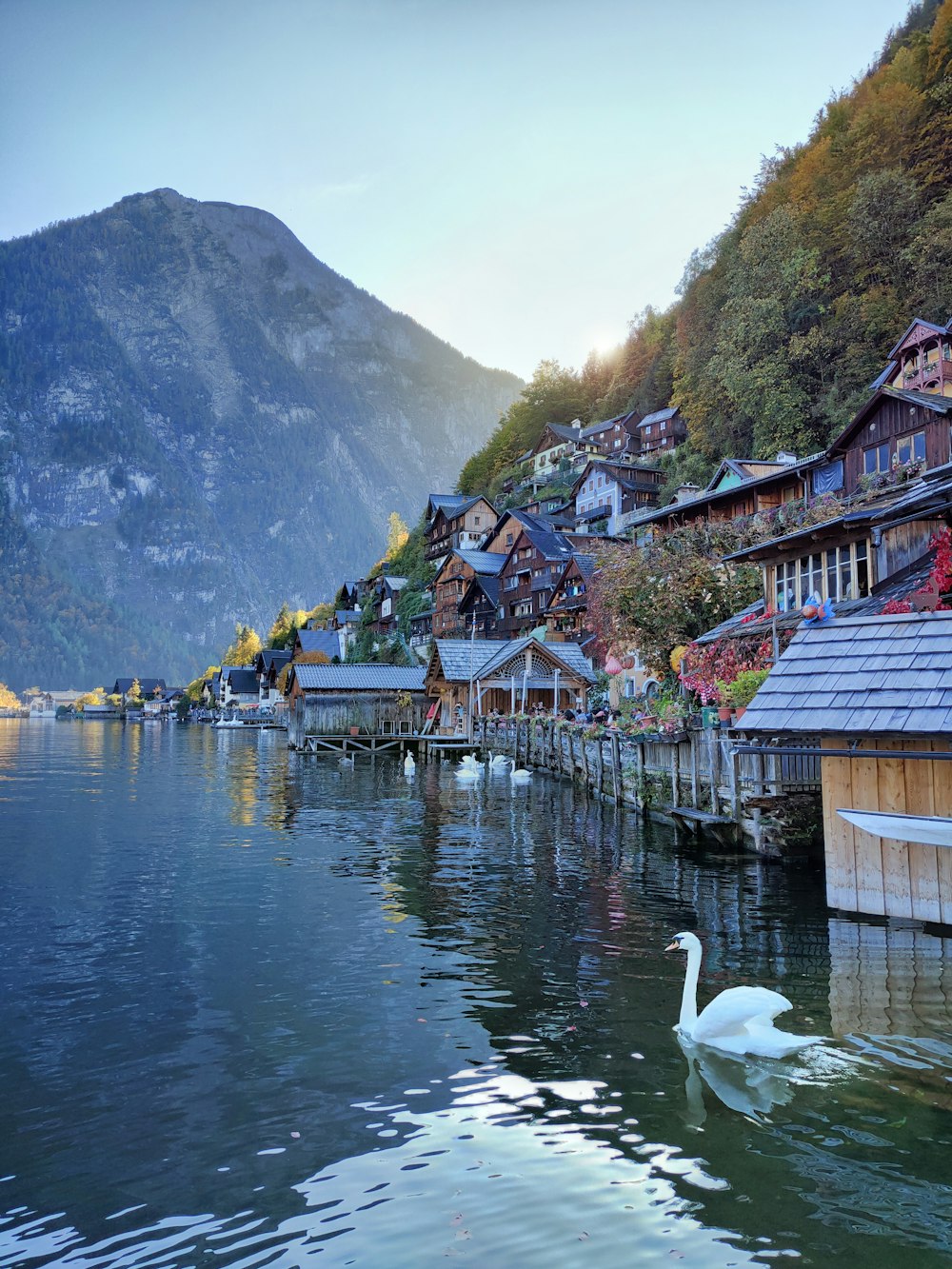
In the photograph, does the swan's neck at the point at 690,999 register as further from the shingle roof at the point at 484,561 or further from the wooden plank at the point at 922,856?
the shingle roof at the point at 484,561

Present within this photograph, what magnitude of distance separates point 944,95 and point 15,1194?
7715cm

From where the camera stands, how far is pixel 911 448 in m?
35.1

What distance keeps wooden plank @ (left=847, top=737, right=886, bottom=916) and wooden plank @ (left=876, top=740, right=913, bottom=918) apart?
8 centimetres

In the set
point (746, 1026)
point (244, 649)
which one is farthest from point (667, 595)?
point (244, 649)

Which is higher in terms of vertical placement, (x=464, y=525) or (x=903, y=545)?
(x=464, y=525)

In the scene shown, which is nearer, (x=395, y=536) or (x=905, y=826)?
(x=905, y=826)

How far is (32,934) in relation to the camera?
47.8ft

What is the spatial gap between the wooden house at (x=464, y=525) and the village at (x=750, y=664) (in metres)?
8.20

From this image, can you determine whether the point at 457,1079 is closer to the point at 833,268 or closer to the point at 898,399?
the point at 898,399

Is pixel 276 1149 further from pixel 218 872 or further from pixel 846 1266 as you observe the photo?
pixel 218 872

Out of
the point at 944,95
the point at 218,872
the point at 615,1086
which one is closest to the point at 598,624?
the point at 218,872

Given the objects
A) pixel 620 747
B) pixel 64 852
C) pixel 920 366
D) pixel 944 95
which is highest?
pixel 944 95

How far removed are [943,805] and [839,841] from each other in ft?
6.08

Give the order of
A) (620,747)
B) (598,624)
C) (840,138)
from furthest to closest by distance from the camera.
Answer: (840,138)
(598,624)
(620,747)
